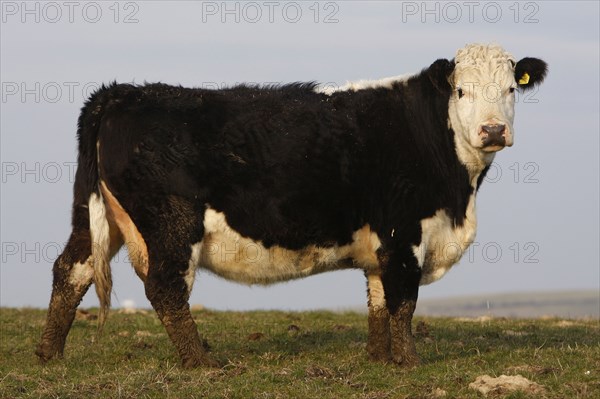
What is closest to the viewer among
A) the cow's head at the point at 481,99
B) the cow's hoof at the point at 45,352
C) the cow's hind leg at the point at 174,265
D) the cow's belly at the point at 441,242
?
the cow's hind leg at the point at 174,265

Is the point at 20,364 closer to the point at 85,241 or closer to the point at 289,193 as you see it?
the point at 85,241

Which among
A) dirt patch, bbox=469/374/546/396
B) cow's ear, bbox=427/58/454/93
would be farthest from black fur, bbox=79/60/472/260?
dirt patch, bbox=469/374/546/396

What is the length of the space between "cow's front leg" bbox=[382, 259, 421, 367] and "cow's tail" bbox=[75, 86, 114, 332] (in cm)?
Answer: 300

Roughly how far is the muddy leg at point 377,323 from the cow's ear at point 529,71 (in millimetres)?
2818

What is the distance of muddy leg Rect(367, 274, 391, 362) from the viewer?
11758mm

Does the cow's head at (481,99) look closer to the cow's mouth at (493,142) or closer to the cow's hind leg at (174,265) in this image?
the cow's mouth at (493,142)

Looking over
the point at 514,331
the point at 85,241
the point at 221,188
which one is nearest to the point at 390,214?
the point at 221,188

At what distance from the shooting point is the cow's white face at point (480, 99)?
1115cm

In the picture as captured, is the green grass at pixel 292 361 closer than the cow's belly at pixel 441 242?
Result: Yes

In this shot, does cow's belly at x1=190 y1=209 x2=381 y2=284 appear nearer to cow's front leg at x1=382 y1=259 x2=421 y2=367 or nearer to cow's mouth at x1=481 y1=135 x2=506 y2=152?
cow's front leg at x1=382 y1=259 x2=421 y2=367

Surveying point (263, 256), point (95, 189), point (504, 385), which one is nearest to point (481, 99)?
point (263, 256)

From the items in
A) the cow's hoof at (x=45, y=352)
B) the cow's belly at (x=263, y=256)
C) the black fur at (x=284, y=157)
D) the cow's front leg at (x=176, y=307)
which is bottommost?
the cow's hoof at (x=45, y=352)

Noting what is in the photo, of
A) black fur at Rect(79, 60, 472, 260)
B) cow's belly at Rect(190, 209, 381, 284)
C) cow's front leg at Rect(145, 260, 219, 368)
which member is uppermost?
black fur at Rect(79, 60, 472, 260)

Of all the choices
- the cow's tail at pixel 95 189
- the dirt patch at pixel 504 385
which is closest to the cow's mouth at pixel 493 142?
the dirt patch at pixel 504 385
